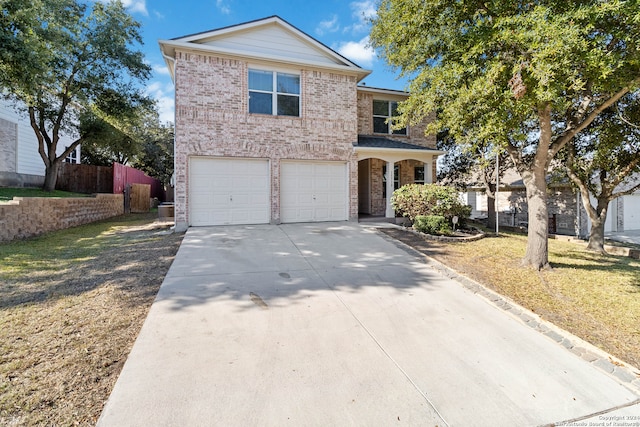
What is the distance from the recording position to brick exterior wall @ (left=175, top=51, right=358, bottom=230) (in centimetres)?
1034

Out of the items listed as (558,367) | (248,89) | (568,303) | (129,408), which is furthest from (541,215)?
(248,89)

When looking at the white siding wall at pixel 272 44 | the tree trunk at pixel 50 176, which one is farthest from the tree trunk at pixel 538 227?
the tree trunk at pixel 50 176

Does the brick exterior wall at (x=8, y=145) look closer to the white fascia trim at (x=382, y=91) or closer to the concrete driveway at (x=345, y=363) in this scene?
the concrete driveway at (x=345, y=363)

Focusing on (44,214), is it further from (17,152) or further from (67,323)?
(67,323)

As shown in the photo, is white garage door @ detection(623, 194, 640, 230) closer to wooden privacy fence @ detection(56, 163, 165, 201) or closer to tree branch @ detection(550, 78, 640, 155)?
tree branch @ detection(550, 78, 640, 155)

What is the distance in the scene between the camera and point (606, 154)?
9.95 metres

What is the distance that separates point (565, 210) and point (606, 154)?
9385 millimetres

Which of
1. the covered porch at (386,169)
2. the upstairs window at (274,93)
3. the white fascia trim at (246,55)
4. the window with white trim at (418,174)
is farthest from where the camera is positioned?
the window with white trim at (418,174)

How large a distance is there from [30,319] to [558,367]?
5974 mm

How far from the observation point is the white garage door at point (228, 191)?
34.8ft

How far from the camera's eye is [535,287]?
18.7ft

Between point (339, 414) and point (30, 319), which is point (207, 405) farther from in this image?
point (30, 319)

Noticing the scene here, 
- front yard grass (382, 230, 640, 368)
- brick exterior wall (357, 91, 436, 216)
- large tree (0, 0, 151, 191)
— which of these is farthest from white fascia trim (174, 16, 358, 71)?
front yard grass (382, 230, 640, 368)

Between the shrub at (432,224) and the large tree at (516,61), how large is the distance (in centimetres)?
303
